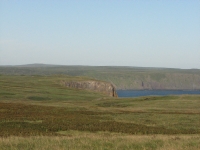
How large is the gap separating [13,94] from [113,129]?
75745 millimetres

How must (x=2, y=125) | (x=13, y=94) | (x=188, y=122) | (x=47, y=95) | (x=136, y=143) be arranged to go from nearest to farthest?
(x=136, y=143), (x=2, y=125), (x=188, y=122), (x=13, y=94), (x=47, y=95)

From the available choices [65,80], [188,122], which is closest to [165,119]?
[188,122]

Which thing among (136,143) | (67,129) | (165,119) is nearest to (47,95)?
(165,119)

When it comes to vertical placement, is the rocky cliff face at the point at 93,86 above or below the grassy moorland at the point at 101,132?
below

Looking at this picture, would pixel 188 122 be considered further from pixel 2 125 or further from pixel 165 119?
pixel 2 125

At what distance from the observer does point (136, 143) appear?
20.4m

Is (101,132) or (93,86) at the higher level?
(101,132)

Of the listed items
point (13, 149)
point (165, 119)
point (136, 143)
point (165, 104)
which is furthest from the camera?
point (165, 104)

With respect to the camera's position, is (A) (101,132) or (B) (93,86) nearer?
(A) (101,132)

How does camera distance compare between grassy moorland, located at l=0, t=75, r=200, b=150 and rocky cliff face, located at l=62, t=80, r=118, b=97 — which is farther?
rocky cliff face, located at l=62, t=80, r=118, b=97

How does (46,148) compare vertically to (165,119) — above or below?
above

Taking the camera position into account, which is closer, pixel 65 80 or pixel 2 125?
pixel 2 125

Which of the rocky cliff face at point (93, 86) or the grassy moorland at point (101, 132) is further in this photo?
the rocky cliff face at point (93, 86)

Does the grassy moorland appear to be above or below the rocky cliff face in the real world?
above
